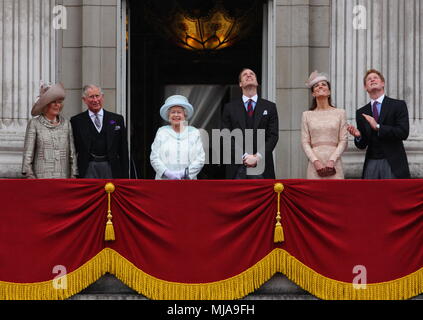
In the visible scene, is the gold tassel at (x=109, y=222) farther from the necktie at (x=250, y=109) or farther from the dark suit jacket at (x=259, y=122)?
the necktie at (x=250, y=109)

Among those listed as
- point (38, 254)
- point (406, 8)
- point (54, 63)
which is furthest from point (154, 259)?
point (406, 8)

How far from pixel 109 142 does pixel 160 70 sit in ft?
20.4

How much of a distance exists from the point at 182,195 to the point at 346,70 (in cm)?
476

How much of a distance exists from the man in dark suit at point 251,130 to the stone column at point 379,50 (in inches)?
111

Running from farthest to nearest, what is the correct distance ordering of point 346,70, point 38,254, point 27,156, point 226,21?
point 226,21 < point 346,70 < point 27,156 < point 38,254

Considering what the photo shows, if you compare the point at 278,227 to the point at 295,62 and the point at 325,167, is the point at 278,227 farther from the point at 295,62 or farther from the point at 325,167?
the point at 295,62

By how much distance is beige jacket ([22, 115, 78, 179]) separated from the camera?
1200 cm

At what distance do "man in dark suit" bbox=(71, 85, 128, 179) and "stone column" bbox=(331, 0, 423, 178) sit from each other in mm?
3913

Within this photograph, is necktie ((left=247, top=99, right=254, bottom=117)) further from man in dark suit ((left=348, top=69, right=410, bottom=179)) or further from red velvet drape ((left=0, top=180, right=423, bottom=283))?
red velvet drape ((left=0, top=180, right=423, bottom=283))

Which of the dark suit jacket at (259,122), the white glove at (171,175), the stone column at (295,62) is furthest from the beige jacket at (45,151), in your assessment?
the stone column at (295,62)

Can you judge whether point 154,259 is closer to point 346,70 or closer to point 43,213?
point 43,213

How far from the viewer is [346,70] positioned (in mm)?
14906

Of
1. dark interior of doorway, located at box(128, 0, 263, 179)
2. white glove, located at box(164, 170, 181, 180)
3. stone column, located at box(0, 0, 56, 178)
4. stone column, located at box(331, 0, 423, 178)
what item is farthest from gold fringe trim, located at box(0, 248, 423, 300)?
dark interior of doorway, located at box(128, 0, 263, 179)

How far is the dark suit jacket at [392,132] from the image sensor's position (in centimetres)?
1204
